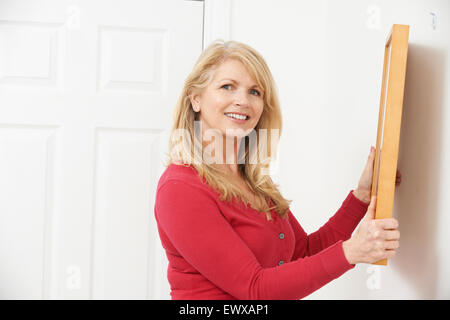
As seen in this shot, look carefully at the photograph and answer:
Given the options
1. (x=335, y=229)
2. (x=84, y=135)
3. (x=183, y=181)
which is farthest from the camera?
(x=84, y=135)

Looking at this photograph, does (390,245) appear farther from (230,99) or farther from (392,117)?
(230,99)

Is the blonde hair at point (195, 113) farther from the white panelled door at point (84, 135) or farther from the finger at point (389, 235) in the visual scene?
the white panelled door at point (84, 135)

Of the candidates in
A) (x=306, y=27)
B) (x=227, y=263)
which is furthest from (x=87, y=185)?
(x=306, y=27)

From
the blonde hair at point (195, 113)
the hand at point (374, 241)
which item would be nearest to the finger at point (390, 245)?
the hand at point (374, 241)

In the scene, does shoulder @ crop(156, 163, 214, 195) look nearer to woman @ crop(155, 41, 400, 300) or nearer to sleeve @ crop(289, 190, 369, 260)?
woman @ crop(155, 41, 400, 300)

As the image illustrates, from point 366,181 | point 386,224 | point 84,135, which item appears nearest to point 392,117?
point 386,224

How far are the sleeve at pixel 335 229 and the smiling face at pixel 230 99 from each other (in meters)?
0.36

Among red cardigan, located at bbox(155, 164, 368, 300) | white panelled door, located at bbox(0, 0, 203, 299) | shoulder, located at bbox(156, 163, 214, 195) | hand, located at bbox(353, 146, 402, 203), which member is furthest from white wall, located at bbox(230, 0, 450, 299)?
shoulder, located at bbox(156, 163, 214, 195)

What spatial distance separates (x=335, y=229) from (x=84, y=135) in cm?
97

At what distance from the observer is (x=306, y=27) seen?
61.7 inches

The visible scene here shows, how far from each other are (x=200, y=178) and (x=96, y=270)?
33.7 inches

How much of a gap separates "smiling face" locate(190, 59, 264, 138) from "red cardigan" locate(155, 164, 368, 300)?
0.15 metres

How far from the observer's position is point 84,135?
1.59 metres

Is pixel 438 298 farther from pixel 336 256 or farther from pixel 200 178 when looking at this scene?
pixel 200 178
